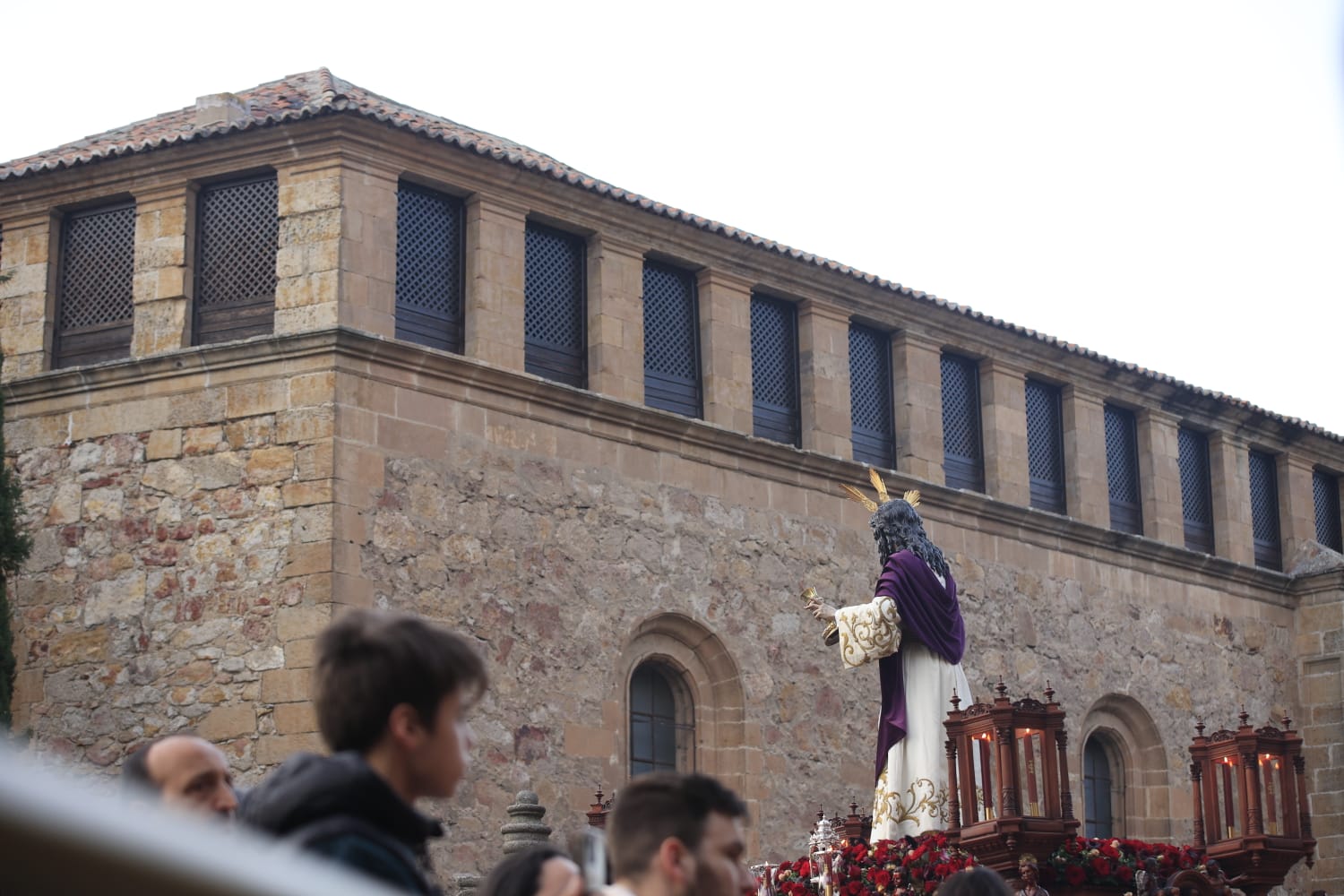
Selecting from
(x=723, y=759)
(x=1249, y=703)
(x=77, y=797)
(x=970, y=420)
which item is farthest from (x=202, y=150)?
(x=77, y=797)

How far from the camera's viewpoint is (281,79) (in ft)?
67.2

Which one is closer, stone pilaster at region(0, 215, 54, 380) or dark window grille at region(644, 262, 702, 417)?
stone pilaster at region(0, 215, 54, 380)

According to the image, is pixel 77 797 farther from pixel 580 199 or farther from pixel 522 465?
pixel 580 199

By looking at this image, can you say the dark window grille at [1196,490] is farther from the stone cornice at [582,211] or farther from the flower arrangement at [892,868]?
the flower arrangement at [892,868]

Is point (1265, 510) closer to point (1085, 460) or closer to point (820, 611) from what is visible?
point (1085, 460)

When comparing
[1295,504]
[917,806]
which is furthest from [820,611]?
[1295,504]

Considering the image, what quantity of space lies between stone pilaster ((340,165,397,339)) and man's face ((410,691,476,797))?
47.3 ft

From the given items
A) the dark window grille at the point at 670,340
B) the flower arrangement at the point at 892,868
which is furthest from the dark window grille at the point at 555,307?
the flower arrangement at the point at 892,868

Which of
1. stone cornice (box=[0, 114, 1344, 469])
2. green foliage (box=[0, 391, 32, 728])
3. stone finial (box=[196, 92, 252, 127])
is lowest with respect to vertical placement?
green foliage (box=[0, 391, 32, 728])

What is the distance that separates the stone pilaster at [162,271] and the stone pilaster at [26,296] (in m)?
0.99

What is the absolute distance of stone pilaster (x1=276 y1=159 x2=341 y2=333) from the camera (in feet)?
57.7

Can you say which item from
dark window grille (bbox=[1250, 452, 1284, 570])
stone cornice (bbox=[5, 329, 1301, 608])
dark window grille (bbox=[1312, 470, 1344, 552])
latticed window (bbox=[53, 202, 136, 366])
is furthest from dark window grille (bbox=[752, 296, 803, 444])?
dark window grille (bbox=[1312, 470, 1344, 552])

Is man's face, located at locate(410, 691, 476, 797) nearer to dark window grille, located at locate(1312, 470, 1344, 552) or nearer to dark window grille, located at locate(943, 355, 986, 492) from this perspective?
dark window grille, located at locate(943, 355, 986, 492)

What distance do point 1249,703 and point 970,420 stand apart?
17.6ft
